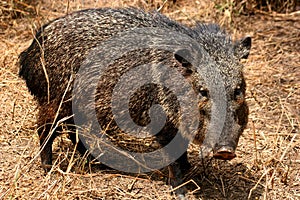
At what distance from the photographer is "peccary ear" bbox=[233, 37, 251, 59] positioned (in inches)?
168

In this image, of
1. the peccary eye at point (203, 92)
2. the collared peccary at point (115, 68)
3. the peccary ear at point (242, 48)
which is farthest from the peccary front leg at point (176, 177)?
the peccary ear at point (242, 48)

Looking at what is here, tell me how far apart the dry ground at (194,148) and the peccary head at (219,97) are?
18.4 inches

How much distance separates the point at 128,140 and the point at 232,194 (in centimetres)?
95

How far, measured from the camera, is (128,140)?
4754 mm

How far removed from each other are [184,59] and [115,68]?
618 mm

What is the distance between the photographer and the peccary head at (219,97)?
3719 mm

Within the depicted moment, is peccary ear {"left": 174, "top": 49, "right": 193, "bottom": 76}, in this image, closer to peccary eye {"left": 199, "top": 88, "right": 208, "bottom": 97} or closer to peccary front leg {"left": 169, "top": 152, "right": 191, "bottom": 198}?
peccary eye {"left": 199, "top": 88, "right": 208, "bottom": 97}

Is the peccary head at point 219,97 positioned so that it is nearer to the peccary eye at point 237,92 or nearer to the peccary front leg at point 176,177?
the peccary eye at point 237,92

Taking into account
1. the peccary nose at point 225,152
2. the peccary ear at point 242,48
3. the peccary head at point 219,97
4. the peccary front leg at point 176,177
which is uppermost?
the peccary ear at point 242,48

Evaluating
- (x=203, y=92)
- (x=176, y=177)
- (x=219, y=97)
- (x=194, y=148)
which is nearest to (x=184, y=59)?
(x=203, y=92)

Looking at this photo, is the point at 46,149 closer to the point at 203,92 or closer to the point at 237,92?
the point at 203,92

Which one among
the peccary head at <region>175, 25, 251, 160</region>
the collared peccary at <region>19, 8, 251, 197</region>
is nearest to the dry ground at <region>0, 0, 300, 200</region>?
the collared peccary at <region>19, 8, 251, 197</region>

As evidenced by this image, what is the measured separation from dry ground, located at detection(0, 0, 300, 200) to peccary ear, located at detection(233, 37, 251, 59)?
0.69 meters

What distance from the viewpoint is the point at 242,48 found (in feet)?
14.1
